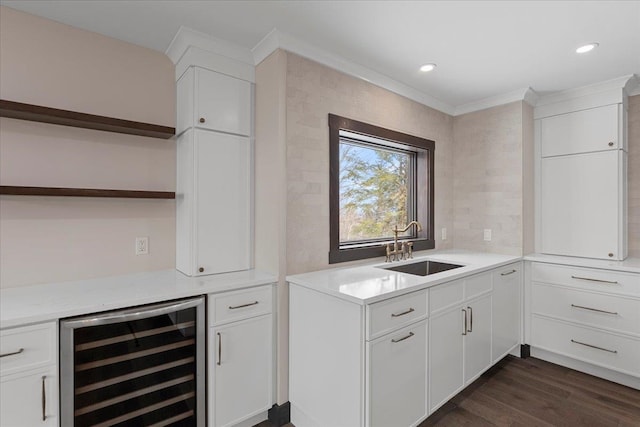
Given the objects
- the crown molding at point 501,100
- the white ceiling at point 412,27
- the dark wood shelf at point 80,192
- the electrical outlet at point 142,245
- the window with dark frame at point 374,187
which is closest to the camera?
the dark wood shelf at point 80,192

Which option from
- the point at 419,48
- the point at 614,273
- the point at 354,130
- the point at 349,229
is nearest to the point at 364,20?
the point at 419,48

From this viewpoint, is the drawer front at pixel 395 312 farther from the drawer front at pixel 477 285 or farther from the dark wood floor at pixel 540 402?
the dark wood floor at pixel 540 402

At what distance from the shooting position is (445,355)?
205 centimetres

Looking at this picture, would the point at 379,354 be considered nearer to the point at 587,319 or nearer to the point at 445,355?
the point at 445,355

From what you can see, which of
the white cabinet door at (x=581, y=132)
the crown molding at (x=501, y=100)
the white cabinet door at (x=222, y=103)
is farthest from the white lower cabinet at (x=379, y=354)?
the crown molding at (x=501, y=100)

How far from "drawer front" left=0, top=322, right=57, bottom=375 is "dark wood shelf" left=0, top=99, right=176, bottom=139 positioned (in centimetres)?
105

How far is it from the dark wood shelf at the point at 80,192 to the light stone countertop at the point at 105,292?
0.50 m

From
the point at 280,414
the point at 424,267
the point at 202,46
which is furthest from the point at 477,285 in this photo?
the point at 202,46

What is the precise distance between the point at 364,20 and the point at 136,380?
7.52 feet

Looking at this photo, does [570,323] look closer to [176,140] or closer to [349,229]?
[349,229]

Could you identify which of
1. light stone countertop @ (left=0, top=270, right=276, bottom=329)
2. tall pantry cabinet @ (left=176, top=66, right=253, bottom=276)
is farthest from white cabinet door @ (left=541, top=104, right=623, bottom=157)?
light stone countertop @ (left=0, top=270, right=276, bottom=329)

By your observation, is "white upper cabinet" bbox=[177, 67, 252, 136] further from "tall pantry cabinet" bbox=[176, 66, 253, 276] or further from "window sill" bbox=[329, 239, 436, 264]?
"window sill" bbox=[329, 239, 436, 264]

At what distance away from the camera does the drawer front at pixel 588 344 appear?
2395 millimetres

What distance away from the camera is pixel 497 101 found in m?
3.10
